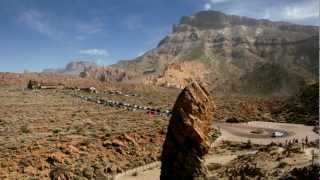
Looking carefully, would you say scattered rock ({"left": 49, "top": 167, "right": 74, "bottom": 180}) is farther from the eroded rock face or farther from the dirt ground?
the eroded rock face

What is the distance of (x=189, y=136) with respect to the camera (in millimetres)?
22844

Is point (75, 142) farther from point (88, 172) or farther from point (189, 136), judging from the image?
point (189, 136)

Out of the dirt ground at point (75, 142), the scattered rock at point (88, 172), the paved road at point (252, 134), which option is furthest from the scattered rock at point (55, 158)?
the paved road at point (252, 134)

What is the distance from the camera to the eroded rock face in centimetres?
2275

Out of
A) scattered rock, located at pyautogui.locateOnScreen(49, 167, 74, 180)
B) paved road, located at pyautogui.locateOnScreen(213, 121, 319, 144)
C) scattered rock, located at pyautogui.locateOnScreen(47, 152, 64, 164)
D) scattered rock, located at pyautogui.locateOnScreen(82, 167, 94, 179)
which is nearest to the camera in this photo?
scattered rock, located at pyautogui.locateOnScreen(49, 167, 74, 180)

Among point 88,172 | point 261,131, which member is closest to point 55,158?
point 88,172

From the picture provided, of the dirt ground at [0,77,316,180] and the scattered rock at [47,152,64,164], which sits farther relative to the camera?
the scattered rock at [47,152,64,164]

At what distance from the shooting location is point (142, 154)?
44906 mm

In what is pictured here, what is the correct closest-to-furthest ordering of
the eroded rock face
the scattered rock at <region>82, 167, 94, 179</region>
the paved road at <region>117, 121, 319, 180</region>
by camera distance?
1. the eroded rock face
2. the scattered rock at <region>82, 167, 94, 179</region>
3. the paved road at <region>117, 121, 319, 180</region>

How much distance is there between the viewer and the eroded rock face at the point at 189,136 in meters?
22.8

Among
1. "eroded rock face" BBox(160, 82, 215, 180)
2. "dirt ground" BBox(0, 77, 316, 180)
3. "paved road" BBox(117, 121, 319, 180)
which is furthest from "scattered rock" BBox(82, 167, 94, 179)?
"eroded rock face" BBox(160, 82, 215, 180)

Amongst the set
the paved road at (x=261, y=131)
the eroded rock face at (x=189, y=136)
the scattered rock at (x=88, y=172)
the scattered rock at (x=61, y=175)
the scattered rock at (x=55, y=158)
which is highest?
the eroded rock face at (x=189, y=136)

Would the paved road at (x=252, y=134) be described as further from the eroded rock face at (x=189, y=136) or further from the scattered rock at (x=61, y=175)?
the eroded rock face at (x=189, y=136)

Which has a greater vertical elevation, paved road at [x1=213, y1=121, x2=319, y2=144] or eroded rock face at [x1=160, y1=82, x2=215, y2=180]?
eroded rock face at [x1=160, y1=82, x2=215, y2=180]
